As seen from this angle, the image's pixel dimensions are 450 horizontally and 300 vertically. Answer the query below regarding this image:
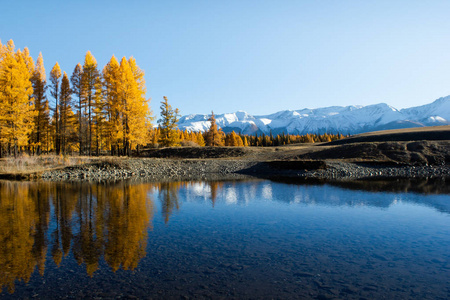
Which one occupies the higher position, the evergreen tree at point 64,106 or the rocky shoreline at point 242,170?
the evergreen tree at point 64,106

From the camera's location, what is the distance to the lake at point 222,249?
610 cm

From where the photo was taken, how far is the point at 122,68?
35.2m

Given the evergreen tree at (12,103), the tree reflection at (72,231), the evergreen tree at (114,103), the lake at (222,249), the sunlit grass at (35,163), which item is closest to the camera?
→ the lake at (222,249)

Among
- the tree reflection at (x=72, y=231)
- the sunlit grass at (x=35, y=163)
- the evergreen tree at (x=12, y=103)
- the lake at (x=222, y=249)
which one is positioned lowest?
the lake at (x=222, y=249)

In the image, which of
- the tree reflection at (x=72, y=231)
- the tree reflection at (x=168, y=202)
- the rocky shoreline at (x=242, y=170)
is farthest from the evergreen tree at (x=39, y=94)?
the tree reflection at (x=168, y=202)

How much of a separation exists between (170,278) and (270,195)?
1287cm

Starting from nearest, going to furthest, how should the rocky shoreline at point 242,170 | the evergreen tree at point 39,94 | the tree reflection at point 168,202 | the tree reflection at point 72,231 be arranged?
the tree reflection at point 72,231, the tree reflection at point 168,202, the rocky shoreline at point 242,170, the evergreen tree at point 39,94

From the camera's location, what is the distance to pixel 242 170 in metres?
36.7

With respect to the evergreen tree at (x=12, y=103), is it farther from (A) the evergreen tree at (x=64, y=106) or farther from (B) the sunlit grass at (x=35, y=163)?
(A) the evergreen tree at (x=64, y=106)

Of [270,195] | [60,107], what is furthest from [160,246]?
[60,107]

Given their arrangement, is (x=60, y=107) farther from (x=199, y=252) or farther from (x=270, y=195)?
(x=199, y=252)

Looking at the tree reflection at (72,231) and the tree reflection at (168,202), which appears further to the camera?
the tree reflection at (168,202)

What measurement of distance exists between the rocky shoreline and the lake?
45.7 feet

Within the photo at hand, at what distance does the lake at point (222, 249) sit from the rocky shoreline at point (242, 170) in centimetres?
1393
